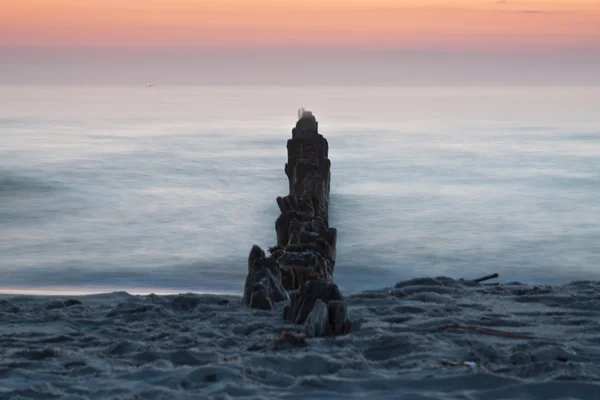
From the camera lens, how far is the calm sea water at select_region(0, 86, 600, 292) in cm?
955

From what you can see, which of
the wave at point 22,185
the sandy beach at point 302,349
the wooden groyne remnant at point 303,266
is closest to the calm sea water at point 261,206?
the wave at point 22,185

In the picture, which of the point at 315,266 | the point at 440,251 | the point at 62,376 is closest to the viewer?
the point at 62,376

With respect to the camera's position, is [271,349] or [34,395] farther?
[271,349]

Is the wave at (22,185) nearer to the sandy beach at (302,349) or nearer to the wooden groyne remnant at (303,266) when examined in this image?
the wooden groyne remnant at (303,266)

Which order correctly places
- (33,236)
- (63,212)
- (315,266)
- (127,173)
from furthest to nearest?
(127,173) → (63,212) → (33,236) → (315,266)

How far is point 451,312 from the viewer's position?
5.32 m

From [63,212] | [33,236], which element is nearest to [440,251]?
[33,236]

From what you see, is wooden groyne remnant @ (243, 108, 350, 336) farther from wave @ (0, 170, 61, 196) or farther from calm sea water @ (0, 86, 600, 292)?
wave @ (0, 170, 61, 196)

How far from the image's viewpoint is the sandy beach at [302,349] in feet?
12.1

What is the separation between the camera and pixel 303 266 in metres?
6.11

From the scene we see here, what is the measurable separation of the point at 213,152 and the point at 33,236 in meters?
14.6

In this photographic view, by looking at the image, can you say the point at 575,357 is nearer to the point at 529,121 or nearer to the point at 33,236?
the point at 33,236

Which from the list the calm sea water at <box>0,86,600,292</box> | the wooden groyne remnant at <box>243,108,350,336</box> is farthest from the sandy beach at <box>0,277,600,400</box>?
the calm sea water at <box>0,86,600,292</box>

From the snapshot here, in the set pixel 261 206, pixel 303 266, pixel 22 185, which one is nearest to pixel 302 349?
pixel 303 266
